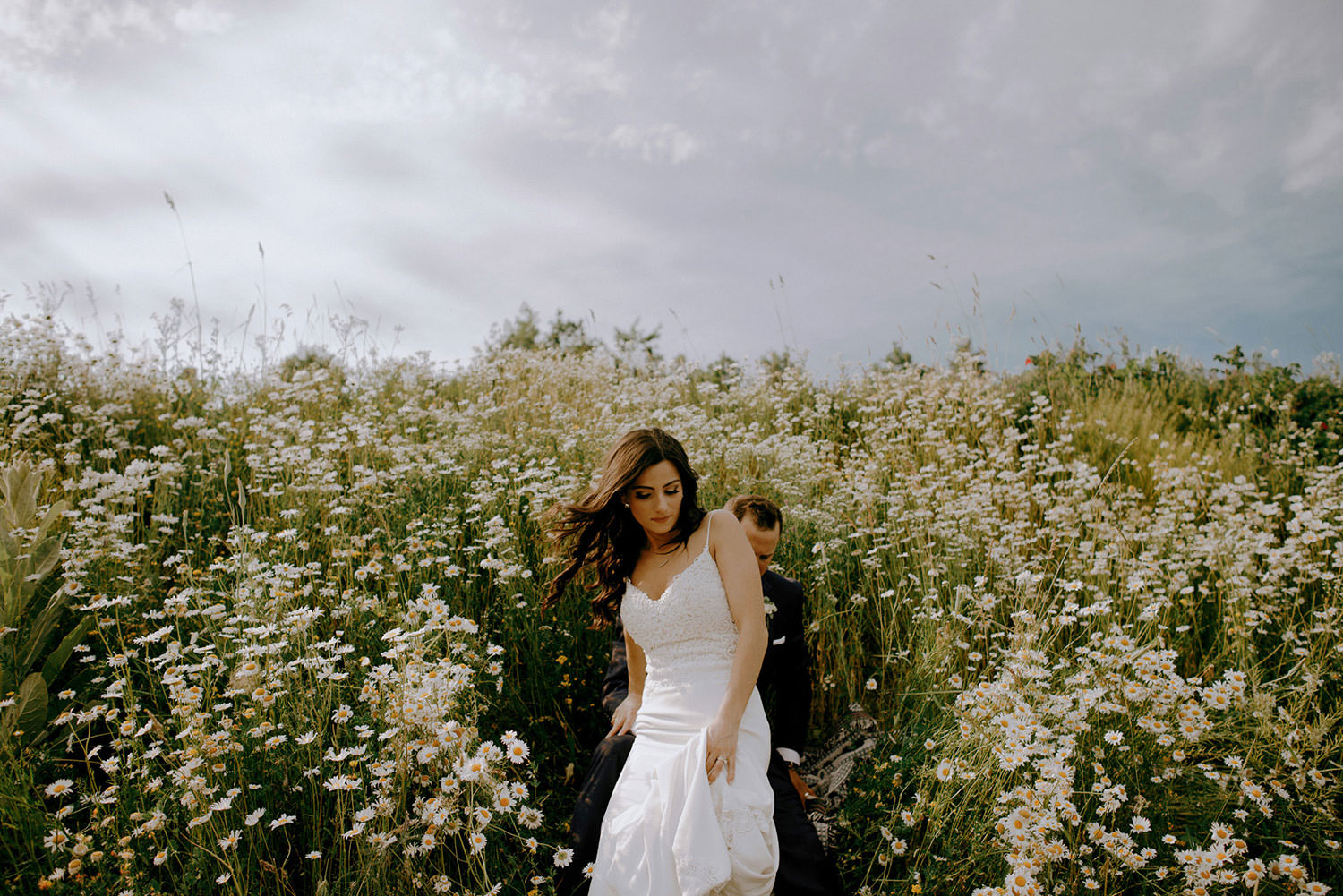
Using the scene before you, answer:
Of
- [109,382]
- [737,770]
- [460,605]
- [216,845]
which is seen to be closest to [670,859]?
[737,770]

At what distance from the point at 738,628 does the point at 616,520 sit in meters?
0.75

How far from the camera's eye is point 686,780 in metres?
2.59

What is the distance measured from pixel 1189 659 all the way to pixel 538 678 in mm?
4016

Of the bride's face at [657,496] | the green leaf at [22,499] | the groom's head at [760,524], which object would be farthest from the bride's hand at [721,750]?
the green leaf at [22,499]

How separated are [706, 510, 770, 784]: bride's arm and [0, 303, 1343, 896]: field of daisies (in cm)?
68

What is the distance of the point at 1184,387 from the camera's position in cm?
848

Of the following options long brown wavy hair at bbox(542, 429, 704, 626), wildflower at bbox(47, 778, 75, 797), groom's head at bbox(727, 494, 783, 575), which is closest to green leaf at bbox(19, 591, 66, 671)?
wildflower at bbox(47, 778, 75, 797)

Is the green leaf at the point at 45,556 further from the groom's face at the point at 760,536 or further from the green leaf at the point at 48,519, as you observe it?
the groom's face at the point at 760,536

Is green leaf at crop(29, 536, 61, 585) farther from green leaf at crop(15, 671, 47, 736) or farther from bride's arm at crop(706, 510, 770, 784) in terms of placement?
bride's arm at crop(706, 510, 770, 784)

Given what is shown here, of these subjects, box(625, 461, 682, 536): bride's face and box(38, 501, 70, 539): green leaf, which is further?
box(38, 501, 70, 539): green leaf

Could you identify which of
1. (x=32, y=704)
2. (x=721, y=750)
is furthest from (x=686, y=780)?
(x=32, y=704)

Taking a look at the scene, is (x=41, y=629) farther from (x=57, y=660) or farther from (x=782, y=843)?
(x=782, y=843)

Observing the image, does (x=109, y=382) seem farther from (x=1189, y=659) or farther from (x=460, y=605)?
(x=1189, y=659)

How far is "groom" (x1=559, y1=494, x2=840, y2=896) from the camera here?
2.74 m
